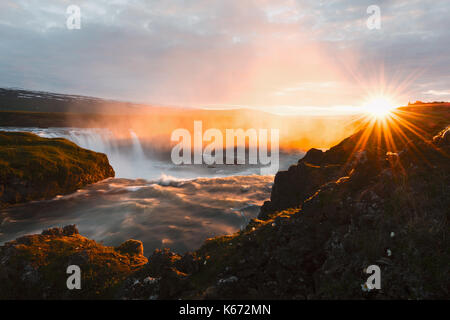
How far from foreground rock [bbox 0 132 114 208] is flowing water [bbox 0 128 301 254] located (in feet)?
4.71

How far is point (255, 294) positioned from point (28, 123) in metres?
108

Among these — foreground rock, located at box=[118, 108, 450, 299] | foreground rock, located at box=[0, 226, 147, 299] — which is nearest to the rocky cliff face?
foreground rock, located at box=[118, 108, 450, 299]

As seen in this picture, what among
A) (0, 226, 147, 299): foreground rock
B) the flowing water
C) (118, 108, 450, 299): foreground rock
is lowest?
the flowing water

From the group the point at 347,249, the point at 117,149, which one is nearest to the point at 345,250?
the point at 347,249

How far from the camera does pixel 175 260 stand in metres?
7.41

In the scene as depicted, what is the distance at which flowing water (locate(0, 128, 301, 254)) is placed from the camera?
70.1 feet

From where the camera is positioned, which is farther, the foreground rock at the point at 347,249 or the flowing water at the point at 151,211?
the flowing water at the point at 151,211

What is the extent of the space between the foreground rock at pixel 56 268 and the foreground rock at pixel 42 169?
81.3 feet

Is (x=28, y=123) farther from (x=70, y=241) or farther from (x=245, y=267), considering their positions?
(x=245, y=267)

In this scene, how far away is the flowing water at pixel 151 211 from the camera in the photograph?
842 inches

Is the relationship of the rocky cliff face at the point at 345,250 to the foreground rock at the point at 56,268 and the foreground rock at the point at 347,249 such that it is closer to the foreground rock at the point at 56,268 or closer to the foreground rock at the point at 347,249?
the foreground rock at the point at 347,249

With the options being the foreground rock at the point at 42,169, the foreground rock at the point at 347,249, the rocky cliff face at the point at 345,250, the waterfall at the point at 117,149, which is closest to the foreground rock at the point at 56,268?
the rocky cliff face at the point at 345,250

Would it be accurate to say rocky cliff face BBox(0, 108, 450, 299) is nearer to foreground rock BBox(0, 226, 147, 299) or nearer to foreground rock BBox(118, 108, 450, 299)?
foreground rock BBox(118, 108, 450, 299)
